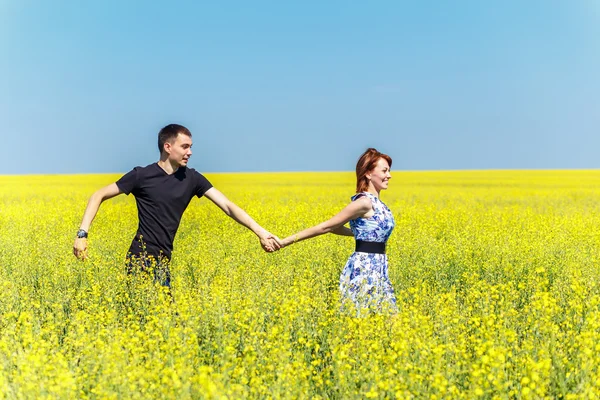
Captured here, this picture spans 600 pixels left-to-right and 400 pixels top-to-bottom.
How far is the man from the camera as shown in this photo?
5.66 m

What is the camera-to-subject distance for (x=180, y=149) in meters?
5.61

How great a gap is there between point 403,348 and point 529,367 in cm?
69

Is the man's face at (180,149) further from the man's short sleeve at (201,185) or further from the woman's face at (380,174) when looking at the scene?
the woman's face at (380,174)

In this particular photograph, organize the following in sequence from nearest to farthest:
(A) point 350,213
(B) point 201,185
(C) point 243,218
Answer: (A) point 350,213 → (B) point 201,185 → (C) point 243,218

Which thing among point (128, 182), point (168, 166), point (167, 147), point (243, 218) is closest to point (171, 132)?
point (167, 147)

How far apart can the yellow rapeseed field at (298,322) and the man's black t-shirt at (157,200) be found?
395 mm

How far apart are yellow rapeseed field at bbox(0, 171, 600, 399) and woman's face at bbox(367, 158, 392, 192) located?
0.95m

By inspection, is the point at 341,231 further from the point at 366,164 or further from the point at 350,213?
the point at 366,164

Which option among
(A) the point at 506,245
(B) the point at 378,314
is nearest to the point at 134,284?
(B) the point at 378,314

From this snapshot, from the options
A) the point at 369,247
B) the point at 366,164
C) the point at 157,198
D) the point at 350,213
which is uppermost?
the point at 366,164

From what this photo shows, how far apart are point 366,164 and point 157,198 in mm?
1926

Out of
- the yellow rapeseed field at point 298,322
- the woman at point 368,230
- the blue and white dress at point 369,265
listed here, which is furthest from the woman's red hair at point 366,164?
the yellow rapeseed field at point 298,322

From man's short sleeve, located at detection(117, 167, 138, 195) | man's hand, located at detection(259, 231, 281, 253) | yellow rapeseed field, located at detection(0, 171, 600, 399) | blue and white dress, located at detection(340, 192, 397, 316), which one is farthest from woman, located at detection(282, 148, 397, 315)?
man's short sleeve, located at detection(117, 167, 138, 195)

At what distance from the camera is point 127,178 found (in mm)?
5723
